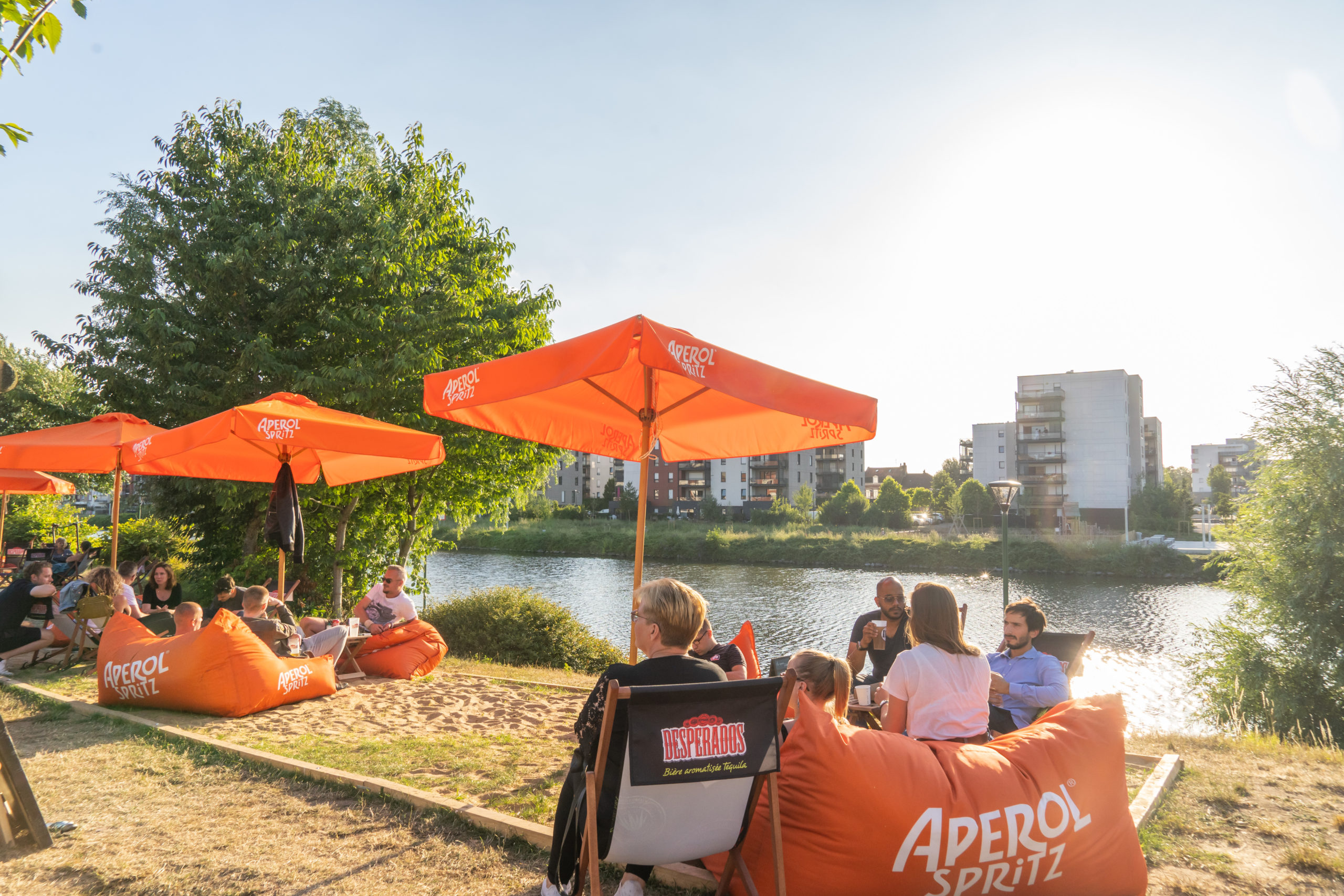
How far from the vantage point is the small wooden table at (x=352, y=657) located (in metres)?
7.73

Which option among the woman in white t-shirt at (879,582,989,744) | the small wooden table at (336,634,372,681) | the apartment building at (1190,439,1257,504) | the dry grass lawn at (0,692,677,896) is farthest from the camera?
the apartment building at (1190,439,1257,504)

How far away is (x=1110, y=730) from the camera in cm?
350

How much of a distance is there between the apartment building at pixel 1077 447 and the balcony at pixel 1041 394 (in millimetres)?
50

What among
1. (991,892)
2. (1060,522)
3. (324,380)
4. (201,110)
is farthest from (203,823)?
(1060,522)

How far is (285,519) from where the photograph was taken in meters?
7.49

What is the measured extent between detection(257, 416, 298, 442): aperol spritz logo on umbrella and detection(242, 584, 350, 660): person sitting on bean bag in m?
1.39

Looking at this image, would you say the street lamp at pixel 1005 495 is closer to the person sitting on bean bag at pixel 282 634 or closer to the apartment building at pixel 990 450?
the person sitting on bean bag at pixel 282 634

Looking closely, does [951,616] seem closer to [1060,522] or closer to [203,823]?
[203,823]

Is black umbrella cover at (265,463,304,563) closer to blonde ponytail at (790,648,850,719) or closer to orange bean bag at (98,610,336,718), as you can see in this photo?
orange bean bag at (98,610,336,718)

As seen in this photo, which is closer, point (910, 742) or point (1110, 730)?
point (910, 742)

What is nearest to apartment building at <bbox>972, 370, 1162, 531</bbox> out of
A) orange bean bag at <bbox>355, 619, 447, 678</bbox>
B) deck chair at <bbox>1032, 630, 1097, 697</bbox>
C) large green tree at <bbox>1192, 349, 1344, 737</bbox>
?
large green tree at <bbox>1192, 349, 1344, 737</bbox>

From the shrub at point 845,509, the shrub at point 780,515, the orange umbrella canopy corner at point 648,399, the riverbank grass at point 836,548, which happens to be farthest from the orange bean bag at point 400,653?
the shrub at point 780,515

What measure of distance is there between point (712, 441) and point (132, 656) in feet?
16.6

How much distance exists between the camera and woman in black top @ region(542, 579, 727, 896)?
2.74 m
